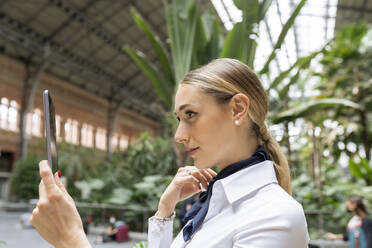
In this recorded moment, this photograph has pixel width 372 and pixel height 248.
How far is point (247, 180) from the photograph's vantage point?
0.79m

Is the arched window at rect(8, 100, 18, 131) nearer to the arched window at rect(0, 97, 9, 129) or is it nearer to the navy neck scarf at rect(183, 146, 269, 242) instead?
the arched window at rect(0, 97, 9, 129)

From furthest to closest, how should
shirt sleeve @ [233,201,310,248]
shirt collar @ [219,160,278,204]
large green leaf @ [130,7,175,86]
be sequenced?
large green leaf @ [130,7,175,86] < shirt collar @ [219,160,278,204] < shirt sleeve @ [233,201,310,248]

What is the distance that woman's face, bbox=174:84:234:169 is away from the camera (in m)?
0.84

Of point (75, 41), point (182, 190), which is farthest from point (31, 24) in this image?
point (182, 190)

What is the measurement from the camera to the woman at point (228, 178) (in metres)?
0.68

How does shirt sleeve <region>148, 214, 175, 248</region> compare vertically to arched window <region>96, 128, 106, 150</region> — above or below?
below

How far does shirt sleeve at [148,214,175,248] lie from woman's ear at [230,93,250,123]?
46 centimetres

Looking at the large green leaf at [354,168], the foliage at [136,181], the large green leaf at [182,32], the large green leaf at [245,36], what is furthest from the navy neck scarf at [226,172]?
the foliage at [136,181]

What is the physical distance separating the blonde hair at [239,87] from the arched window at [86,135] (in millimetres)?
23296

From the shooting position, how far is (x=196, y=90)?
862mm

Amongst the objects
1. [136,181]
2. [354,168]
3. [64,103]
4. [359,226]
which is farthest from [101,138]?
[359,226]

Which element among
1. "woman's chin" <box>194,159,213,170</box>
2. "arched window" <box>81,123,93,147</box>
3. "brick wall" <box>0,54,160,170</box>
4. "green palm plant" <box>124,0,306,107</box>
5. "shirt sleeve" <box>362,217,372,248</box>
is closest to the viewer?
"woman's chin" <box>194,159,213,170</box>

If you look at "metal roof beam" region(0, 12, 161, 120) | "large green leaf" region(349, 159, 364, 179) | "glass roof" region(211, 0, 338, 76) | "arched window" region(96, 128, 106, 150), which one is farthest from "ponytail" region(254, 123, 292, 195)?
"arched window" region(96, 128, 106, 150)

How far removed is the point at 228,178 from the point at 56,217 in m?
0.39
